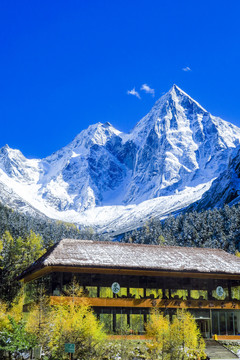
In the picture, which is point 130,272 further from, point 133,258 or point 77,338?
point 77,338

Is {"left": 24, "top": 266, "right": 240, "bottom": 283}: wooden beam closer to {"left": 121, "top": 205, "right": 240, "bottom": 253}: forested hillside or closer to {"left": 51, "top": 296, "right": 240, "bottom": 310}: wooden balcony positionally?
{"left": 51, "top": 296, "right": 240, "bottom": 310}: wooden balcony

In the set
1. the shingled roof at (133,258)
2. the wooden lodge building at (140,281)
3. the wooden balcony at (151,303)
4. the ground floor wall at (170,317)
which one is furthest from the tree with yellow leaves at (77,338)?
the shingled roof at (133,258)

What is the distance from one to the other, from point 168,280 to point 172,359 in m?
15.7

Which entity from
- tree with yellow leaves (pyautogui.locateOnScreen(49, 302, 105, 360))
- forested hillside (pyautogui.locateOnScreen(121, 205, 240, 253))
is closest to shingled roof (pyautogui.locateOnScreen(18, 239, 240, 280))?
tree with yellow leaves (pyautogui.locateOnScreen(49, 302, 105, 360))

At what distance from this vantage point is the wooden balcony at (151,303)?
52056 millimetres

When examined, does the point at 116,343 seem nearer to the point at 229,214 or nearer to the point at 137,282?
the point at 137,282

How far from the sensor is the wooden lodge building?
54.0m

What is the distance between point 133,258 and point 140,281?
285cm

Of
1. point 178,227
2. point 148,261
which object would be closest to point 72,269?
point 148,261

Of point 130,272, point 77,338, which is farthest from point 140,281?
point 77,338

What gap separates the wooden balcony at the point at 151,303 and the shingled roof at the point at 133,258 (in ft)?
12.3

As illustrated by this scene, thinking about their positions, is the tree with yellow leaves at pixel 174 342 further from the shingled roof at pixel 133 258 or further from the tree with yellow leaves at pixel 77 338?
the shingled roof at pixel 133 258

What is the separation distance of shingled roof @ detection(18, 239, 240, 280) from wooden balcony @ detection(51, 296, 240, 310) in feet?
12.3

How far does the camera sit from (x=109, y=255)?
187 ft
